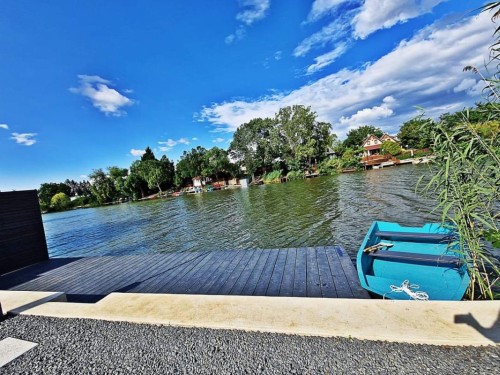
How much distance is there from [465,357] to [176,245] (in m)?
7.26

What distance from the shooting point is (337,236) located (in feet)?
20.2

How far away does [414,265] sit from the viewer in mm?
2723

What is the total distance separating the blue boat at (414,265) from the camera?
2.36 meters

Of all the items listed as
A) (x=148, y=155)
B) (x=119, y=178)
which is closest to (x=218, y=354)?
(x=119, y=178)

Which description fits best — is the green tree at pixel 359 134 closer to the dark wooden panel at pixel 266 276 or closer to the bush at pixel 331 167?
the bush at pixel 331 167

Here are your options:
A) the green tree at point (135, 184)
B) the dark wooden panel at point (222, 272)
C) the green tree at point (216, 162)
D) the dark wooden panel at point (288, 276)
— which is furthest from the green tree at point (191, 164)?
the dark wooden panel at point (288, 276)

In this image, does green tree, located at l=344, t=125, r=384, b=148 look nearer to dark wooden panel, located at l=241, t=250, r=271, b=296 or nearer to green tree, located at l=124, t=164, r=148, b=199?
green tree, located at l=124, t=164, r=148, b=199

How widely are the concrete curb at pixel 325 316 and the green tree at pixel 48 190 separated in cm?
5117

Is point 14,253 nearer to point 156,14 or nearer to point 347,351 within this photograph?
point 347,351

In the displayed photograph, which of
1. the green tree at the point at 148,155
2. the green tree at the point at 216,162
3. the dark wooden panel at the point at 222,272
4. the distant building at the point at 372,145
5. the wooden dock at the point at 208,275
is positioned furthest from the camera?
the green tree at the point at 148,155

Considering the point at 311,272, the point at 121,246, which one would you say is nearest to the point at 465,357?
the point at 311,272

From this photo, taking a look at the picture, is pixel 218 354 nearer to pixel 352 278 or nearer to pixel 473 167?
pixel 352 278

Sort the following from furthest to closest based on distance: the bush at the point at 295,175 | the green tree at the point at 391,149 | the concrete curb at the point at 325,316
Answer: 1. the green tree at the point at 391,149
2. the bush at the point at 295,175
3. the concrete curb at the point at 325,316

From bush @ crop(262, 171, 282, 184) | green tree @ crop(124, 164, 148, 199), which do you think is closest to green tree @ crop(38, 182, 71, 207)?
green tree @ crop(124, 164, 148, 199)
